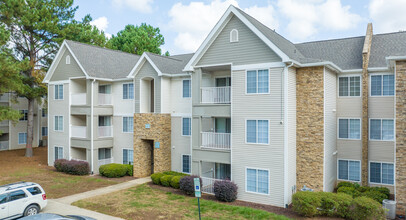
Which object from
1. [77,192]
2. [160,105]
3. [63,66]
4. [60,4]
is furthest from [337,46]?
[60,4]

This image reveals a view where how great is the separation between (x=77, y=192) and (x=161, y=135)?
677 centimetres

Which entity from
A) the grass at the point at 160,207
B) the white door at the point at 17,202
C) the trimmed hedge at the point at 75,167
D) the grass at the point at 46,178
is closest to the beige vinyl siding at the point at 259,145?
the grass at the point at 160,207

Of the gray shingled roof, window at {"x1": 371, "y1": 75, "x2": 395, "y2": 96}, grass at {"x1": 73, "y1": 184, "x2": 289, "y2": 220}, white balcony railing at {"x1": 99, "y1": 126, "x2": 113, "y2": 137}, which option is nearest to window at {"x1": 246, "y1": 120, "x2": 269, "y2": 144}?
grass at {"x1": 73, "y1": 184, "x2": 289, "y2": 220}

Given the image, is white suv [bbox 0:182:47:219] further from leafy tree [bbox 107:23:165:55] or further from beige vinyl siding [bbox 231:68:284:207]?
leafy tree [bbox 107:23:165:55]

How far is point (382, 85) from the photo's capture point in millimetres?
18203

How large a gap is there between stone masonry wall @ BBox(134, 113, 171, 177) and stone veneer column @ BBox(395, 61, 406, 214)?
1469 centimetres

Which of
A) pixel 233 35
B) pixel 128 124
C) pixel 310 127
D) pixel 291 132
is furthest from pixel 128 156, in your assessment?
pixel 310 127

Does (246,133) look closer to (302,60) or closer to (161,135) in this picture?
(302,60)

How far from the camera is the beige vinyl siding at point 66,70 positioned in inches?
1001

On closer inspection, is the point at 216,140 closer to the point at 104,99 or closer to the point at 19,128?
the point at 104,99

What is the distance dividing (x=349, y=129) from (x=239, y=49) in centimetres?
906

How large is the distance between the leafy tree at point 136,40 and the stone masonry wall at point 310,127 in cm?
3327

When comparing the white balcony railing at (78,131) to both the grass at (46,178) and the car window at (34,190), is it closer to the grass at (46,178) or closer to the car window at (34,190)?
the grass at (46,178)

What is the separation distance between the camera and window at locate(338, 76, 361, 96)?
Result: 1881cm
